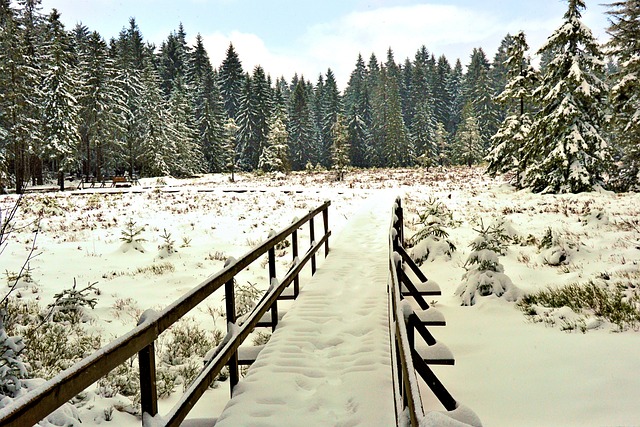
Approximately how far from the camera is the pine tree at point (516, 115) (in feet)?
81.5

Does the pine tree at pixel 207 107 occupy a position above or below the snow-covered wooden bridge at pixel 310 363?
above

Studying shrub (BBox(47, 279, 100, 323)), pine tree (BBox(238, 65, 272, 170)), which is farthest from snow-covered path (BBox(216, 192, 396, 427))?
pine tree (BBox(238, 65, 272, 170))

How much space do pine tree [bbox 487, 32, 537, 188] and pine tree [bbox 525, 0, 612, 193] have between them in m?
3.33

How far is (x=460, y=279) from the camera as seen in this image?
991 centimetres

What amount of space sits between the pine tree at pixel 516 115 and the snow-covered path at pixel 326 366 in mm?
21186

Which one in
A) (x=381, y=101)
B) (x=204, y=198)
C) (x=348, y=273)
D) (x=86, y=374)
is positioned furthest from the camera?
(x=381, y=101)

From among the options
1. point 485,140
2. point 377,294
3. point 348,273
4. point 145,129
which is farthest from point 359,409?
A: point 485,140

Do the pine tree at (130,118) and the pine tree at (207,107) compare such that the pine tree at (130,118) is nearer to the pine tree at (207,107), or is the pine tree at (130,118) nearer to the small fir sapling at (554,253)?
the pine tree at (207,107)

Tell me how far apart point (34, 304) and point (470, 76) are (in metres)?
84.7

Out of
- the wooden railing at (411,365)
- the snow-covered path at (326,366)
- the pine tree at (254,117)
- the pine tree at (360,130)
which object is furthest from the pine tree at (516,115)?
the pine tree at (360,130)

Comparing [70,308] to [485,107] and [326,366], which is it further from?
[485,107]

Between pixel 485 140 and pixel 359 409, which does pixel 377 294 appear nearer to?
pixel 359 409

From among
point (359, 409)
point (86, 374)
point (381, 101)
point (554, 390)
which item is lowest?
point (554, 390)

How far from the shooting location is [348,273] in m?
9.11
